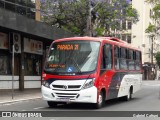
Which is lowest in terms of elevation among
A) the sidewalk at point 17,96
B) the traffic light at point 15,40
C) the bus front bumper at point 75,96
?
the sidewalk at point 17,96

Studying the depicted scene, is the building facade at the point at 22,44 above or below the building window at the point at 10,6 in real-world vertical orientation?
below

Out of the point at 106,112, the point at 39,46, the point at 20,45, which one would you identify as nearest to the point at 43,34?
the point at 20,45

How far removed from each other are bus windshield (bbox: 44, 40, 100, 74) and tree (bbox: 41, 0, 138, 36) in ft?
50.1

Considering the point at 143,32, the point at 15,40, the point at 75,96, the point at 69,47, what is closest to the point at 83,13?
the point at 15,40

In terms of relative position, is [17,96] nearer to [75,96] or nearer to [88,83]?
[75,96]

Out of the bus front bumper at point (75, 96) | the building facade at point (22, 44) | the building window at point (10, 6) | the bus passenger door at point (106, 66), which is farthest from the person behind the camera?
the building window at point (10, 6)

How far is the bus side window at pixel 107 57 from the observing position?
1734 cm

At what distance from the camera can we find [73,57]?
16734 mm

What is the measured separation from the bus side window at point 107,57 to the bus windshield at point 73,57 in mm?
595

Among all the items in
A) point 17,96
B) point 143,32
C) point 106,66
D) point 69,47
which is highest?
point 143,32

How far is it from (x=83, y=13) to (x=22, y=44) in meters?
7.12

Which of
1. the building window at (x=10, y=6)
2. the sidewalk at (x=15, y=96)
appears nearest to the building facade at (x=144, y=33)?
the building window at (x=10, y=6)

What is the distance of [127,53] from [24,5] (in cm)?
1055

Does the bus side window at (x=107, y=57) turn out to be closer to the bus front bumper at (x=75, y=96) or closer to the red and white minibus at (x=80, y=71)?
the red and white minibus at (x=80, y=71)
